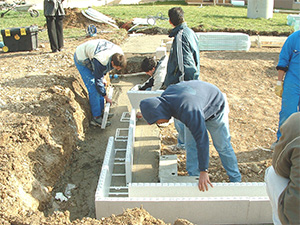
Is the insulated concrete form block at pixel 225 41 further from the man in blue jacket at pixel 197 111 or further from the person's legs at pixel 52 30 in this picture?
the man in blue jacket at pixel 197 111

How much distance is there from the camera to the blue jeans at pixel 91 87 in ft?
17.6

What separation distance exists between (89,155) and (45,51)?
4168mm

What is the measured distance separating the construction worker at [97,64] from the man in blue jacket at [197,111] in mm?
1850

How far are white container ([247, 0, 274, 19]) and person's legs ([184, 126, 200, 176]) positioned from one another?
41.0 ft

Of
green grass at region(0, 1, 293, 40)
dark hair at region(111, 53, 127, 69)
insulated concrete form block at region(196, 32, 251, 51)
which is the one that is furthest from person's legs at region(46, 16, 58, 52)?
insulated concrete form block at region(196, 32, 251, 51)

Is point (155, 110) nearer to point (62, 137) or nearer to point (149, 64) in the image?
point (149, 64)

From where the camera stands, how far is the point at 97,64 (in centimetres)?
489

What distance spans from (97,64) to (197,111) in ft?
8.14

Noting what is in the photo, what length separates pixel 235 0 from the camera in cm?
2241

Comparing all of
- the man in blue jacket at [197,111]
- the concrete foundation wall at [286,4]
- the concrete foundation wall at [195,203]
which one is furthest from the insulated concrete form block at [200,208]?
the concrete foundation wall at [286,4]

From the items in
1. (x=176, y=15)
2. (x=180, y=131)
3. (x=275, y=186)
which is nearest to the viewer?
(x=275, y=186)

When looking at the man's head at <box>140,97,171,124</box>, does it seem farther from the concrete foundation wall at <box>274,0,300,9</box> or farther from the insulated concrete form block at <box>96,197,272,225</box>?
the concrete foundation wall at <box>274,0,300,9</box>

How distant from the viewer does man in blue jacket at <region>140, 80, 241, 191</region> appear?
2889 millimetres

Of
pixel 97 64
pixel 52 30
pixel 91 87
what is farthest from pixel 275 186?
pixel 52 30
